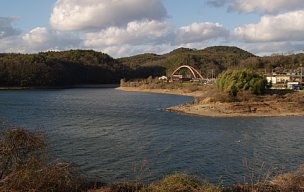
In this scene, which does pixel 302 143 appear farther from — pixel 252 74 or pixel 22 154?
pixel 252 74

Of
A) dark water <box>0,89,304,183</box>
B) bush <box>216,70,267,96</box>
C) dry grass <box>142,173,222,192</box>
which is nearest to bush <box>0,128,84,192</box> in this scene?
dry grass <box>142,173,222,192</box>

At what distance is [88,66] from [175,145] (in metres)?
128

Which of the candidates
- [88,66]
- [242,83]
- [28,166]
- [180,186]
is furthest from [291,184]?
[88,66]

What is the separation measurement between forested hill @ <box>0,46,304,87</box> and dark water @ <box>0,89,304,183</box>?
2787 inches

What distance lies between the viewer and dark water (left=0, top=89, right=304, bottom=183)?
1794cm

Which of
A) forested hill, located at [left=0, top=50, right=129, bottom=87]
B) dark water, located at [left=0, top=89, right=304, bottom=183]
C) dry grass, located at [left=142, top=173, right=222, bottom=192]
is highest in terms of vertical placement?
A: forested hill, located at [left=0, top=50, right=129, bottom=87]

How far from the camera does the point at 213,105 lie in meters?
47.8

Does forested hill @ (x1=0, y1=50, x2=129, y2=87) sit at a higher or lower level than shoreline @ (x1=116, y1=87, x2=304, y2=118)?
higher

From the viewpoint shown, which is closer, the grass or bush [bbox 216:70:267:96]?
the grass

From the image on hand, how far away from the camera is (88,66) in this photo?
150 m

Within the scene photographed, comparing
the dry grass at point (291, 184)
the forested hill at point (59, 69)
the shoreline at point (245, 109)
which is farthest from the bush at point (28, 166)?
the forested hill at point (59, 69)

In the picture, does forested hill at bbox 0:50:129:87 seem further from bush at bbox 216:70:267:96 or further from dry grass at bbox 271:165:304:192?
dry grass at bbox 271:165:304:192

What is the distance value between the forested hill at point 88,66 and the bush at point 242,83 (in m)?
57.0

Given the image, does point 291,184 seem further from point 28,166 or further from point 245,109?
point 245,109
